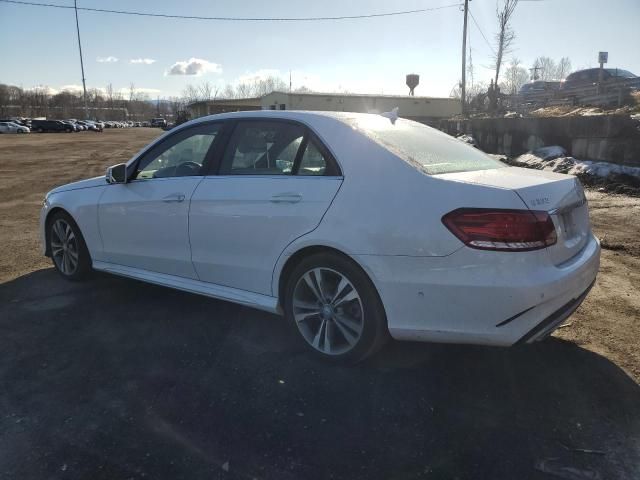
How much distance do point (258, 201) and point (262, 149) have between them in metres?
0.46

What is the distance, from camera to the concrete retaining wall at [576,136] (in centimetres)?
1153

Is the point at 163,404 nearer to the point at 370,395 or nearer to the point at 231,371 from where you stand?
the point at 231,371

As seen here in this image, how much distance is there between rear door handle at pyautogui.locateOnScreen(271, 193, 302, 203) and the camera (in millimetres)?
3383

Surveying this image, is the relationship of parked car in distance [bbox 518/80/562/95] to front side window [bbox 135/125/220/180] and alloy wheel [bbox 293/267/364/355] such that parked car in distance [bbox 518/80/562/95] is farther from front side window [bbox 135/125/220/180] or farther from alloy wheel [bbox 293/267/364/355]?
alloy wheel [bbox 293/267/364/355]

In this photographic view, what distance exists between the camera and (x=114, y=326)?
416 centimetres

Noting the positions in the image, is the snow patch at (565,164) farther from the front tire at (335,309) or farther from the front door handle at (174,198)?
the front door handle at (174,198)

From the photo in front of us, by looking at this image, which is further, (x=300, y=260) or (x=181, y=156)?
(x=181, y=156)

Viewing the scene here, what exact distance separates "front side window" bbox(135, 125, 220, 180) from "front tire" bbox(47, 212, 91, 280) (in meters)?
1.09

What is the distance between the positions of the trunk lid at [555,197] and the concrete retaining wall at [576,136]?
9590mm

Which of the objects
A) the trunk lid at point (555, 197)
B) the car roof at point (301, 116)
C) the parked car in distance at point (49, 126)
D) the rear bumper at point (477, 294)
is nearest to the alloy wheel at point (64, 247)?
the car roof at point (301, 116)

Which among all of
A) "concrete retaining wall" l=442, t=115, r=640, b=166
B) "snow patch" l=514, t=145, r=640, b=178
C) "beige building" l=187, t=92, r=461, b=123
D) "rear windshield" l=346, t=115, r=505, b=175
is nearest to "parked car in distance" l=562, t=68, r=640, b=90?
"concrete retaining wall" l=442, t=115, r=640, b=166

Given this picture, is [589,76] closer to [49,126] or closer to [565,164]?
[565,164]

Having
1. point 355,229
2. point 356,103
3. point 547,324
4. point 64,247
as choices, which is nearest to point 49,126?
point 356,103

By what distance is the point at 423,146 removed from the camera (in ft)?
11.6
